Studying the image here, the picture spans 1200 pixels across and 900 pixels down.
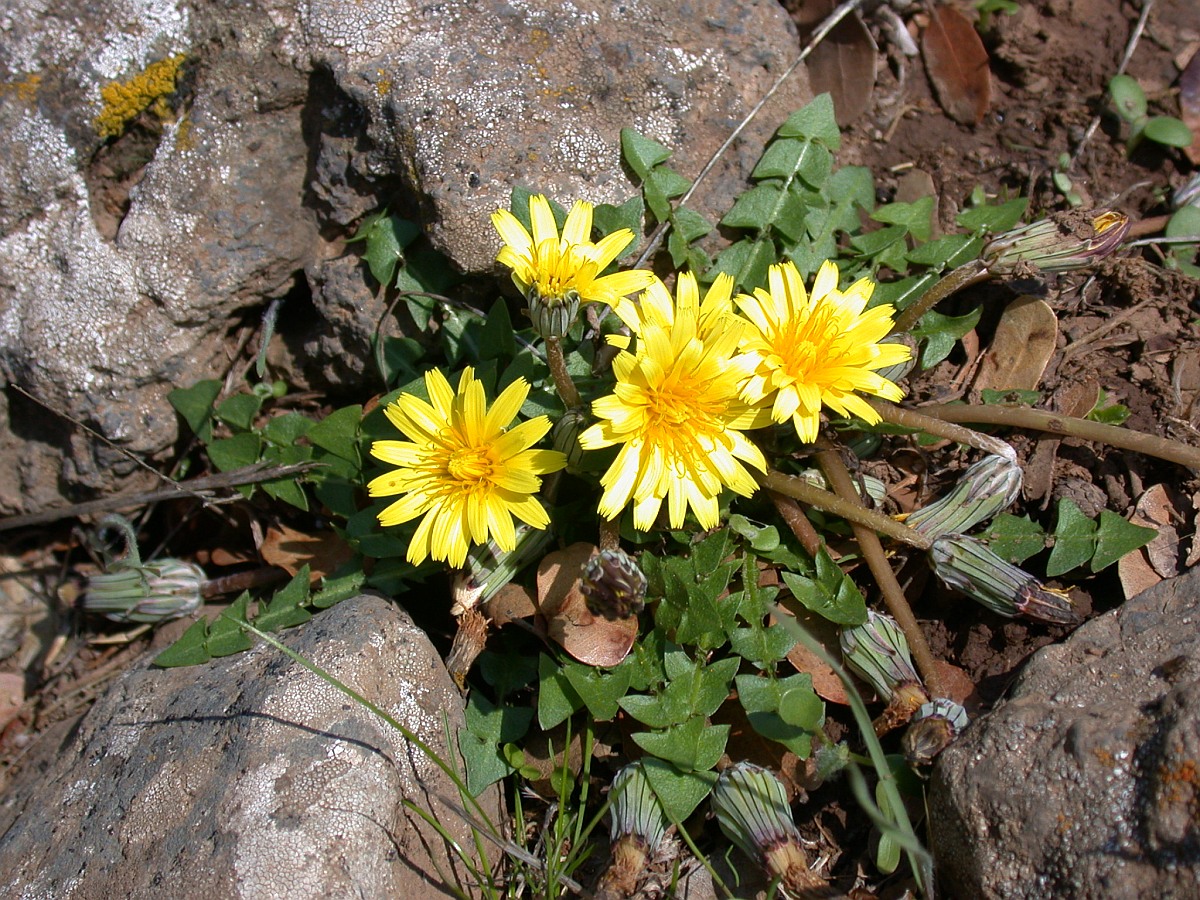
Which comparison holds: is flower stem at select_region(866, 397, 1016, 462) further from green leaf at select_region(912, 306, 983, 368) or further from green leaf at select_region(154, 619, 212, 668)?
green leaf at select_region(154, 619, 212, 668)

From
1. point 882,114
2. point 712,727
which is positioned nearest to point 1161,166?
point 882,114

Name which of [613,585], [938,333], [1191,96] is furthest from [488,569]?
[1191,96]

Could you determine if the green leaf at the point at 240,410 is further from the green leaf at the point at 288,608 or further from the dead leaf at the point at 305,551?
the green leaf at the point at 288,608

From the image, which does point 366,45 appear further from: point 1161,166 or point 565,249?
point 1161,166

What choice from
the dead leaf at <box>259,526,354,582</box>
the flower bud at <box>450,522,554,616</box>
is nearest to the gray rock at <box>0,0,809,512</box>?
the dead leaf at <box>259,526,354,582</box>

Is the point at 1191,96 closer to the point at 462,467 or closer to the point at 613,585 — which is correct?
the point at 613,585

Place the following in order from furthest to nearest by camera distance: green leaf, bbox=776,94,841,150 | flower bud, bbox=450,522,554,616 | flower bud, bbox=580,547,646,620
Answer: green leaf, bbox=776,94,841,150
flower bud, bbox=450,522,554,616
flower bud, bbox=580,547,646,620
